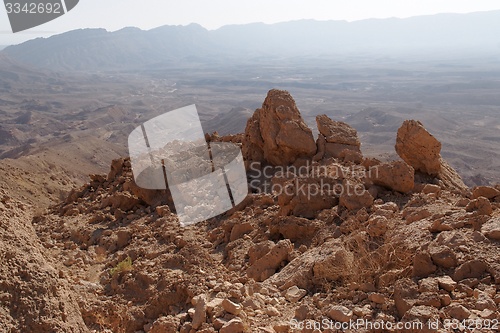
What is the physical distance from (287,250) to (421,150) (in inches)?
138

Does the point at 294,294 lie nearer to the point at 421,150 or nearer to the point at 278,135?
the point at 421,150

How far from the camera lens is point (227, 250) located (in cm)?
692

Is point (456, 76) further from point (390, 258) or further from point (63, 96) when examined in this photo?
point (390, 258)

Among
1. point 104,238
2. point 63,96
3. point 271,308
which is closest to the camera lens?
point 271,308

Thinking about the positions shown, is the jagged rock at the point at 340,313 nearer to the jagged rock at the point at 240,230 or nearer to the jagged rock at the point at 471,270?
the jagged rock at the point at 471,270

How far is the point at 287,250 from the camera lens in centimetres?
576

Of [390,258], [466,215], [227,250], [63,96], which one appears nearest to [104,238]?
[227,250]

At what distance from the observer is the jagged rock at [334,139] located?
369 inches

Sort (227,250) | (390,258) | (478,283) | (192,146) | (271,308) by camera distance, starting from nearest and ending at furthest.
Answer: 1. (478,283)
2. (271,308)
3. (390,258)
4. (227,250)
5. (192,146)

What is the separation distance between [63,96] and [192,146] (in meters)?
105

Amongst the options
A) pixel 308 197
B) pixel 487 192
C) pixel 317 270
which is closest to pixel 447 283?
pixel 317 270

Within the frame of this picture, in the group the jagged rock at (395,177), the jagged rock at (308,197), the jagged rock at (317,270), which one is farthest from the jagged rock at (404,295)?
the jagged rock at (395,177)

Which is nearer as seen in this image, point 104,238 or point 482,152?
point 104,238

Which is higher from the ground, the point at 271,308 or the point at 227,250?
the point at 271,308
